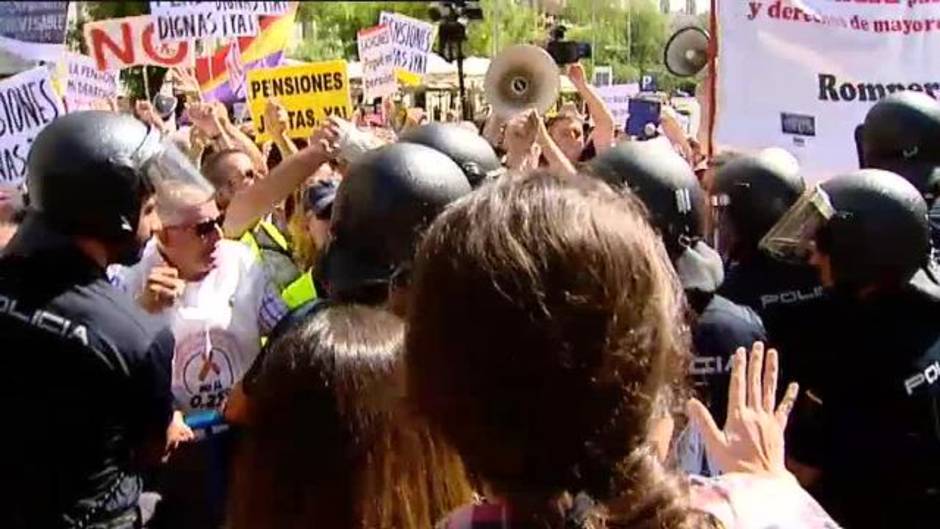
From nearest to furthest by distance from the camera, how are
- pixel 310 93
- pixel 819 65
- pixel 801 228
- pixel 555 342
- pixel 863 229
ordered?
pixel 555 342, pixel 863 229, pixel 801 228, pixel 819 65, pixel 310 93

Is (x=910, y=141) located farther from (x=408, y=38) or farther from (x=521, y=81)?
(x=408, y=38)

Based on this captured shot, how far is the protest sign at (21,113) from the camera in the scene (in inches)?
242

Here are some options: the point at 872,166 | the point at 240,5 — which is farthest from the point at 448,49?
the point at 872,166

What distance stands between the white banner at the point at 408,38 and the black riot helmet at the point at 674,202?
6.93m

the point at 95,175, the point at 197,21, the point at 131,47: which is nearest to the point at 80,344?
the point at 95,175

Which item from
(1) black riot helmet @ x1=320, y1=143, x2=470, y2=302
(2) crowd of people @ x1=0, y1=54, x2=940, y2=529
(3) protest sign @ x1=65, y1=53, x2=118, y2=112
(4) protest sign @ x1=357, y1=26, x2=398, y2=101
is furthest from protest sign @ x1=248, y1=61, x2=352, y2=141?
(1) black riot helmet @ x1=320, y1=143, x2=470, y2=302

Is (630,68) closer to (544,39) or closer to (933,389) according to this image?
(544,39)

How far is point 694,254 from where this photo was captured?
3535 millimetres

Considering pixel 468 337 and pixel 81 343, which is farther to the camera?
pixel 81 343

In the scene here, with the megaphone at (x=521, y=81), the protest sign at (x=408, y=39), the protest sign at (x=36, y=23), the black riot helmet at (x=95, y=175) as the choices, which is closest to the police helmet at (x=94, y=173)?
the black riot helmet at (x=95, y=175)

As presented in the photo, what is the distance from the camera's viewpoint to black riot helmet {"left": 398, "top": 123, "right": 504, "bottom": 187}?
13.3 ft

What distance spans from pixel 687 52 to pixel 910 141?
2.56 m

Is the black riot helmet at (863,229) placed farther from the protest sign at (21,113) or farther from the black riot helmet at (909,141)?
the protest sign at (21,113)

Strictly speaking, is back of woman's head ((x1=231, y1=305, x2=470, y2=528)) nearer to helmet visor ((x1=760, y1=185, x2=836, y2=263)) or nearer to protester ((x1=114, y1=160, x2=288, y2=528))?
protester ((x1=114, y1=160, x2=288, y2=528))
